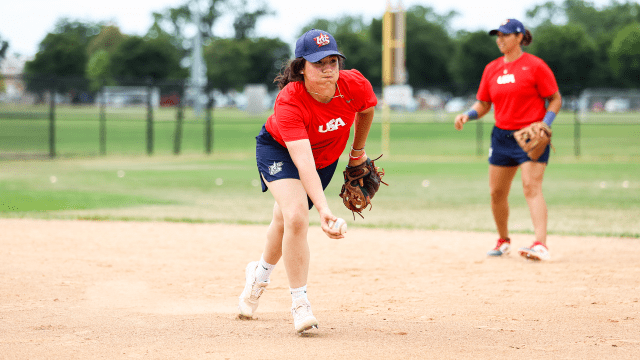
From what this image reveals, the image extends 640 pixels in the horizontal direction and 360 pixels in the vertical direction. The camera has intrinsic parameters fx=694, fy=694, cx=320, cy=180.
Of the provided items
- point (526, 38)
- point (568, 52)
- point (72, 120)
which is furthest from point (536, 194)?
point (568, 52)

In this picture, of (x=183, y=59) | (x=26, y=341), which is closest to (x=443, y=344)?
(x=26, y=341)

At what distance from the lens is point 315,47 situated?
3990 mm

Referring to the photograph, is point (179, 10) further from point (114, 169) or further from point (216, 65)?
point (114, 169)

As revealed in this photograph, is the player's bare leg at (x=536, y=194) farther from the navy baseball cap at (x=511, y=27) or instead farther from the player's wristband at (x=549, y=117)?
the navy baseball cap at (x=511, y=27)

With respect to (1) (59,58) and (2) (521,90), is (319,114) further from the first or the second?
(1) (59,58)

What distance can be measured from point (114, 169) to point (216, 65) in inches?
2529

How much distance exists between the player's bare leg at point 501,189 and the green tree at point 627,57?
66037 mm

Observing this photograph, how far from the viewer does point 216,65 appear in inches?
3167

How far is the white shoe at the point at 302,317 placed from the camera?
404 centimetres

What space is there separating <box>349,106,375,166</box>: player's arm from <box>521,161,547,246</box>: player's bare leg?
2480 mm

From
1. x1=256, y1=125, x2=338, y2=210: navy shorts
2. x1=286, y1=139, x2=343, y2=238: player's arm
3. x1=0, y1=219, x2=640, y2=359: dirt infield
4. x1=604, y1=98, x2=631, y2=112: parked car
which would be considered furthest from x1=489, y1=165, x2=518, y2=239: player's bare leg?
x1=604, y1=98, x2=631, y2=112: parked car

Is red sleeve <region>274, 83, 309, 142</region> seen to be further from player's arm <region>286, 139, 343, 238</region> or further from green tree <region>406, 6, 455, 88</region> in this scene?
green tree <region>406, 6, 455, 88</region>

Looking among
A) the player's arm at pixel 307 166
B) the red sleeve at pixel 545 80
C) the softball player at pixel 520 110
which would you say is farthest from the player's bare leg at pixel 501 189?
the player's arm at pixel 307 166

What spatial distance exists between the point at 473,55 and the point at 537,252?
255 feet
